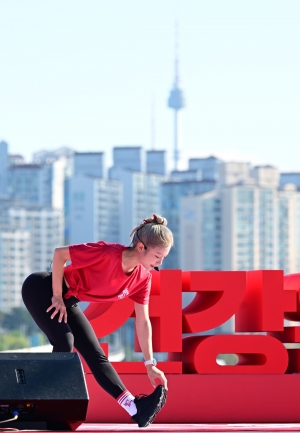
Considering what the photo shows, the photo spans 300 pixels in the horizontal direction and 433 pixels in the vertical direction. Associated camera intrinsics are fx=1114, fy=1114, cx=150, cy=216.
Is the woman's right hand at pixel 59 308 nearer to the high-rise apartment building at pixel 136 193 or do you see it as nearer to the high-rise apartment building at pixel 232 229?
the high-rise apartment building at pixel 232 229

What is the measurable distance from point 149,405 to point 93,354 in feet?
1.29

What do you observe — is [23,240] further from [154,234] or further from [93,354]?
[154,234]

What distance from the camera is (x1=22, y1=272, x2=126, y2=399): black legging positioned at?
18.7ft

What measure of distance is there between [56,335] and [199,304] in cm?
222

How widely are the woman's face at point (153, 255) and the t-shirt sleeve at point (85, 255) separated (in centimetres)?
23

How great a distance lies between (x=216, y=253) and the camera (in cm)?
10806

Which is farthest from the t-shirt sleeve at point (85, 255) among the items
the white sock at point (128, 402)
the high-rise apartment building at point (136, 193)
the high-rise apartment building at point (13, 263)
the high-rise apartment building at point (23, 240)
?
the high-rise apartment building at point (136, 193)

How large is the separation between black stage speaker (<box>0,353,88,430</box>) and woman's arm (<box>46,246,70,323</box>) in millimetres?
338

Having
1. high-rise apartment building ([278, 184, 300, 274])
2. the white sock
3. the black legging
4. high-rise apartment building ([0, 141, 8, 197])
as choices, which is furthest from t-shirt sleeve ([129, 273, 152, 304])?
high-rise apartment building ([0, 141, 8, 197])

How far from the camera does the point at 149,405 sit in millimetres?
5648

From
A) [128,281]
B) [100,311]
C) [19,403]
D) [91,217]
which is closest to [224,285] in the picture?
[100,311]

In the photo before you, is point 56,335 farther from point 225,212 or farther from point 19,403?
point 225,212

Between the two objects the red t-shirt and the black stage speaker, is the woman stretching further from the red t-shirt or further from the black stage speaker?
the black stage speaker

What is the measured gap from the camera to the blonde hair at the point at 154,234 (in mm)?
5551
